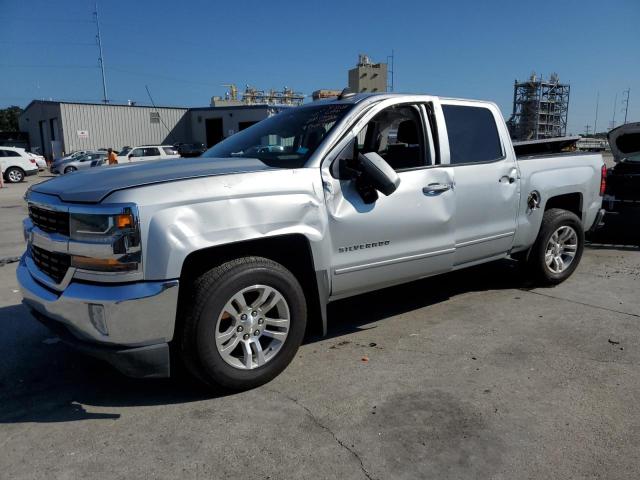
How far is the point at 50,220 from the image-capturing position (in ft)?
10.1

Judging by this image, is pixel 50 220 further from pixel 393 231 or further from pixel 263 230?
pixel 393 231

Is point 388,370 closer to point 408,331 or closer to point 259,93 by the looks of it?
point 408,331

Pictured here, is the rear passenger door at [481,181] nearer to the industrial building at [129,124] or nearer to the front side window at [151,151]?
the front side window at [151,151]

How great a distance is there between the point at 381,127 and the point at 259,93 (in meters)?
78.3

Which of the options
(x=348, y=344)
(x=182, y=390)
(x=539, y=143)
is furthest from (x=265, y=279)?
(x=539, y=143)

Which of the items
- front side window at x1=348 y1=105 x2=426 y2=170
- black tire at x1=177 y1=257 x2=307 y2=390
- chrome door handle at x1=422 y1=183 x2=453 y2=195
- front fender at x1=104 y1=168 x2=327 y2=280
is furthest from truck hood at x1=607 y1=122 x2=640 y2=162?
black tire at x1=177 y1=257 x2=307 y2=390

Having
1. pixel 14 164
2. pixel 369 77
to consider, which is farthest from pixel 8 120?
pixel 369 77

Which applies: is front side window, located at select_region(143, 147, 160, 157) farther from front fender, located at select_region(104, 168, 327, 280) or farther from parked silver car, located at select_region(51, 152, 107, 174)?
front fender, located at select_region(104, 168, 327, 280)

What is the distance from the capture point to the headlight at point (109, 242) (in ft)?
8.89

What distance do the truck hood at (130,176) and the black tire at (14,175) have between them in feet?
90.6

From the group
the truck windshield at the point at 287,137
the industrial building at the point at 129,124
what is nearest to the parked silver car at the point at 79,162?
the industrial building at the point at 129,124

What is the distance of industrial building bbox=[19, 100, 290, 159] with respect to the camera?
4225cm

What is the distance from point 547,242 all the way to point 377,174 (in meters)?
2.73

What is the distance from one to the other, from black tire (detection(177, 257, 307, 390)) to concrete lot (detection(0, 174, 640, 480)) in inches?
5.7
